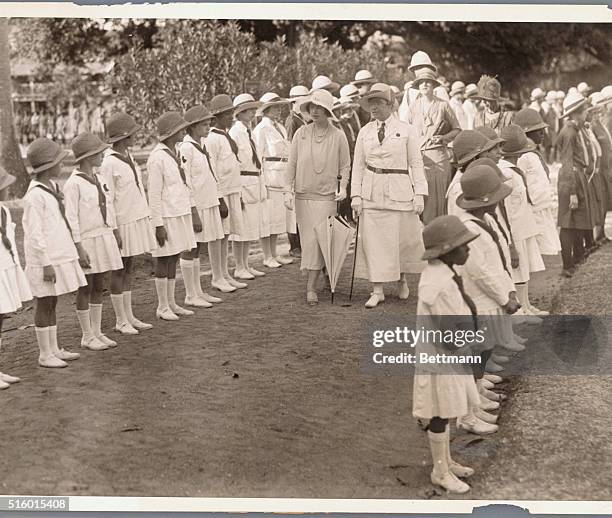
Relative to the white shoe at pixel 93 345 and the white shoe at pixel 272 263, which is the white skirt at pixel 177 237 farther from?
the white shoe at pixel 93 345

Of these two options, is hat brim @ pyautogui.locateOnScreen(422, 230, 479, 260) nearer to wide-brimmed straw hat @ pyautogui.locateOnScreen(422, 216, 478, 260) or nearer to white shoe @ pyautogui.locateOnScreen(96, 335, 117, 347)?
wide-brimmed straw hat @ pyautogui.locateOnScreen(422, 216, 478, 260)

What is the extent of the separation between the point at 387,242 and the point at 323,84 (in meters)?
0.89

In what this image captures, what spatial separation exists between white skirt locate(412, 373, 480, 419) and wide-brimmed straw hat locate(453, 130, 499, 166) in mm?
1172

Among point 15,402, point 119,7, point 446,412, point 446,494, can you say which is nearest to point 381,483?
point 446,494

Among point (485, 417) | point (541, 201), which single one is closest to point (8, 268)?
point (485, 417)

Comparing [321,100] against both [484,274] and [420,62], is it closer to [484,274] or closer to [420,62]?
[420,62]

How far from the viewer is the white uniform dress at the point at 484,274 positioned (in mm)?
3609

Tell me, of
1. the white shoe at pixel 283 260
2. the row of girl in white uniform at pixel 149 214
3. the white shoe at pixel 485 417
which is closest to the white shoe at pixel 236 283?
the row of girl in white uniform at pixel 149 214

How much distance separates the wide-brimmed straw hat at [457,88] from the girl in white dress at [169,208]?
1.35 meters

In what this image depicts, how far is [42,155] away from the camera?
4.02 metres

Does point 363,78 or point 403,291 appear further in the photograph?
point 363,78

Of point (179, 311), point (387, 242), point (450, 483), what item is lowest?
point (450, 483)

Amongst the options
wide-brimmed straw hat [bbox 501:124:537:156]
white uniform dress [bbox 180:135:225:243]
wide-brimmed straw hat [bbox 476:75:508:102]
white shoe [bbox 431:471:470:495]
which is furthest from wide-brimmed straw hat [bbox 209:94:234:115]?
white shoe [bbox 431:471:470:495]

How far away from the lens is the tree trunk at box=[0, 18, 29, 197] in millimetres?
4090
